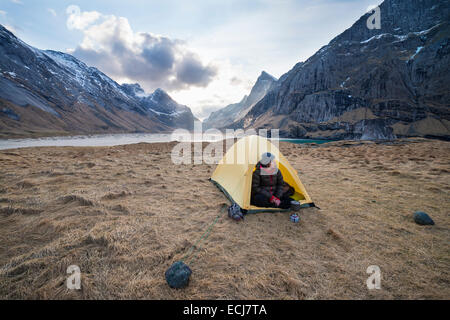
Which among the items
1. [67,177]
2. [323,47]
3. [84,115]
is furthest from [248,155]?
[323,47]

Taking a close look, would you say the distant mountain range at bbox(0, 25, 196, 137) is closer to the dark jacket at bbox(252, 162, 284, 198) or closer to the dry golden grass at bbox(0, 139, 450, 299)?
the dry golden grass at bbox(0, 139, 450, 299)

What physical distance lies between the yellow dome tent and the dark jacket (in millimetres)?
198

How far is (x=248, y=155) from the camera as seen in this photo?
20.7 feet

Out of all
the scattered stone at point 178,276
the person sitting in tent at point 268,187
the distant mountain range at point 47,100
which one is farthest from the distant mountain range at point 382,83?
the distant mountain range at point 47,100

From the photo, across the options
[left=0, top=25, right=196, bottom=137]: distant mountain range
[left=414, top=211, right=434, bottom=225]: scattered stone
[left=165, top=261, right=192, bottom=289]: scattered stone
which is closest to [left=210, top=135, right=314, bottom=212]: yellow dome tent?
[left=414, top=211, right=434, bottom=225]: scattered stone

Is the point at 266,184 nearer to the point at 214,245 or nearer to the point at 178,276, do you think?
the point at 214,245

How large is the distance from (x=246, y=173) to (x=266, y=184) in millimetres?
783

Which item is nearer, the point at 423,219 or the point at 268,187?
the point at 423,219

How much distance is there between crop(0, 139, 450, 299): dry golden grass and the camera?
289cm

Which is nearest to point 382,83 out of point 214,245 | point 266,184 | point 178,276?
point 266,184

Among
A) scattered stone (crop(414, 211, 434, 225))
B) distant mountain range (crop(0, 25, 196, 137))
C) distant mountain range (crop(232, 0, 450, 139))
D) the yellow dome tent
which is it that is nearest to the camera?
scattered stone (crop(414, 211, 434, 225))

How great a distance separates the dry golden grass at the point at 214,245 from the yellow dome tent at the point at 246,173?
524mm

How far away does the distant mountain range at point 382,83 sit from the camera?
303 ft

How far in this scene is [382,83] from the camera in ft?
359
